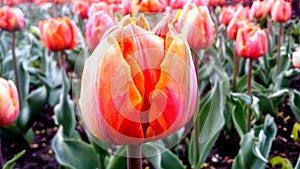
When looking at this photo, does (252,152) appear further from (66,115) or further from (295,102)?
(66,115)

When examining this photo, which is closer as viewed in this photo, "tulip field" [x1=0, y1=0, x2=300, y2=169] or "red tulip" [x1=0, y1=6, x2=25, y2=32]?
"tulip field" [x1=0, y1=0, x2=300, y2=169]

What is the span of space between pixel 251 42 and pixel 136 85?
92 cm

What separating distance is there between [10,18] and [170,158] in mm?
771

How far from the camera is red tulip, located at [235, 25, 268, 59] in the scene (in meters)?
1.25

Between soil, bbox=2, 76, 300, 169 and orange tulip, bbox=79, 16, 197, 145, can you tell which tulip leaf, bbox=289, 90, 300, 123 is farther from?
orange tulip, bbox=79, 16, 197, 145

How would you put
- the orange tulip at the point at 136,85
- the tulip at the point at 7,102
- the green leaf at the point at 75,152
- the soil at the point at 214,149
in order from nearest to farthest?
1. the orange tulip at the point at 136,85
2. the tulip at the point at 7,102
3. the green leaf at the point at 75,152
4. the soil at the point at 214,149

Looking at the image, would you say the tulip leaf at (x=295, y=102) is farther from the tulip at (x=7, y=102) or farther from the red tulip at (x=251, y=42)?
the tulip at (x=7, y=102)

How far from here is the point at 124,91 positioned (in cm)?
38

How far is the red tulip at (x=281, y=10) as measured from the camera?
1.54m

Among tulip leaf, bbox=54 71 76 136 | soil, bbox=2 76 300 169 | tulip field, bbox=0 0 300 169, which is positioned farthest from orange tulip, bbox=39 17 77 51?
soil, bbox=2 76 300 169

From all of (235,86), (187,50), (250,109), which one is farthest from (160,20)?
(235,86)

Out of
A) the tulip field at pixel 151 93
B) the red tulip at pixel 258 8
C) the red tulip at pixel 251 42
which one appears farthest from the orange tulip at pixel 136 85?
the red tulip at pixel 258 8

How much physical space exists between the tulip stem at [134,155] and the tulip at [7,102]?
0.43 meters

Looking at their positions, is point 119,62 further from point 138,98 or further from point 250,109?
point 250,109
